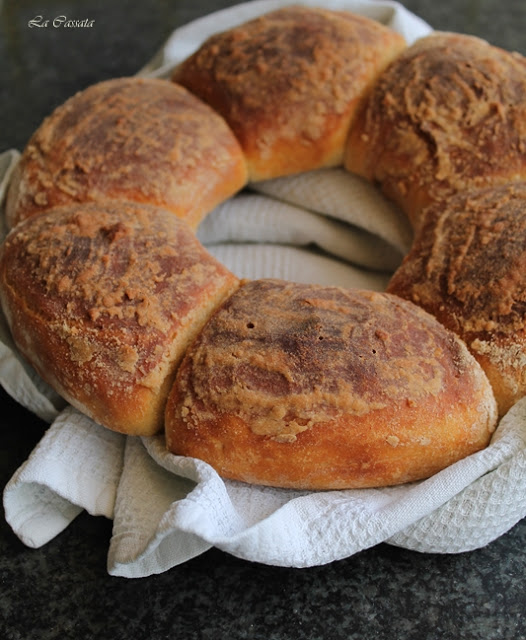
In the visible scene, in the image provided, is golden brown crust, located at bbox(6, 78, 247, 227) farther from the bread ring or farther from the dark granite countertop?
the dark granite countertop

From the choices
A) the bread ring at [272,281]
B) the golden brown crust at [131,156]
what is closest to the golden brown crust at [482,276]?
the bread ring at [272,281]

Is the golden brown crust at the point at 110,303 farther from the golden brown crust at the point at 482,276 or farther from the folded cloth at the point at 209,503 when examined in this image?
the golden brown crust at the point at 482,276

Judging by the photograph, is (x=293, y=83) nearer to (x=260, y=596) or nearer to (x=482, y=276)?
(x=482, y=276)

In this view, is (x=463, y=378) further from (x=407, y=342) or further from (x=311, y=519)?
(x=311, y=519)

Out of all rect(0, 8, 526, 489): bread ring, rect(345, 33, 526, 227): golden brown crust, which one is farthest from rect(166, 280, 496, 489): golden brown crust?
rect(345, 33, 526, 227): golden brown crust

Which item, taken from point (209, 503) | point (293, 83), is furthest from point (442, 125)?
point (209, 503)

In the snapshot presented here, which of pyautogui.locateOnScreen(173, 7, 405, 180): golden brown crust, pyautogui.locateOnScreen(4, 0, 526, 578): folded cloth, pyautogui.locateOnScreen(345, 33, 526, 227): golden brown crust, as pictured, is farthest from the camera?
pyautogui.locateOnScreen(173, 7, 405, 180): golden brown crust
